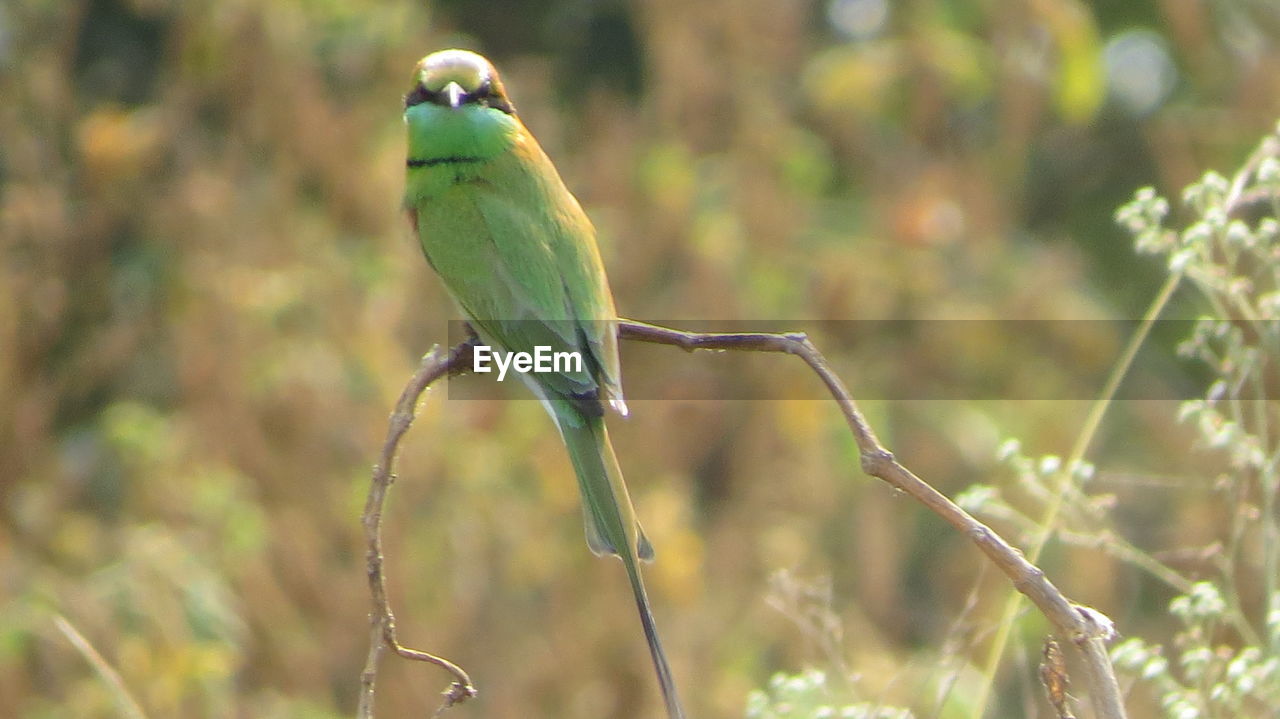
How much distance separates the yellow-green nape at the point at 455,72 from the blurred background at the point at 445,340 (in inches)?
65.4

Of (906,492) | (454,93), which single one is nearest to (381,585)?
(906,492)

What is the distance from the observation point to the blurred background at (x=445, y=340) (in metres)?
4.13

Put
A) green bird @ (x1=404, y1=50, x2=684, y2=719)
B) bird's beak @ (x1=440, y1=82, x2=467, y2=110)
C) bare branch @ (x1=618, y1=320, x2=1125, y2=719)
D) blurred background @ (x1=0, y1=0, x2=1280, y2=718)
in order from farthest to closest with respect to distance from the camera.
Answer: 1. blurred background @ (x1=0, y1=0, x2=1280, y2=718)
2. bird's beak @ (x1=440, y1=82, x2=467, y2=110)
3. green bird @ (x1=404, y1=50, x2=684, y2=719)
4. bare branch @ (x1=618, y1=320, x2=1125, y2=719)

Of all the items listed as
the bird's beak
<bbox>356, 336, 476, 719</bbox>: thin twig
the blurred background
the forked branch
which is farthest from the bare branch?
the blurred background

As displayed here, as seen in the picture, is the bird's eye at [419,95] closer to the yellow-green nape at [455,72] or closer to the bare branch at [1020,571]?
the yellow-green nape at [455,72]

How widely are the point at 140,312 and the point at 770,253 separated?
191cm

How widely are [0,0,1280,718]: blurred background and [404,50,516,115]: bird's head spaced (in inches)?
65.2

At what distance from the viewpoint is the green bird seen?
1.95 metres

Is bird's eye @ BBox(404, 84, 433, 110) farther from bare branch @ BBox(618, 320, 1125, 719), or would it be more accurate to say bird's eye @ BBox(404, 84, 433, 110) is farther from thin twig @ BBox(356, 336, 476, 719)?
bare branch @ BBox(618, 320, 1125, 719)

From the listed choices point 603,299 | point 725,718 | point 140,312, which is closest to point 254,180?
point 140,312

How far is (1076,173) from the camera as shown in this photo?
24.2 ft

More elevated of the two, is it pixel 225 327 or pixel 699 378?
pixel 699 378

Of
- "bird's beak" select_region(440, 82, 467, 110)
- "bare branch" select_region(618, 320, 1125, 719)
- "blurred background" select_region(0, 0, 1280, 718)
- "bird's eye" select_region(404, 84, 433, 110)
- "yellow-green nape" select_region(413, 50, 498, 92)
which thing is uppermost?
"blurred background" select_region(0, 0, 1280, 718)

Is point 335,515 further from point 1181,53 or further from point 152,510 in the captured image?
point 1181,53
